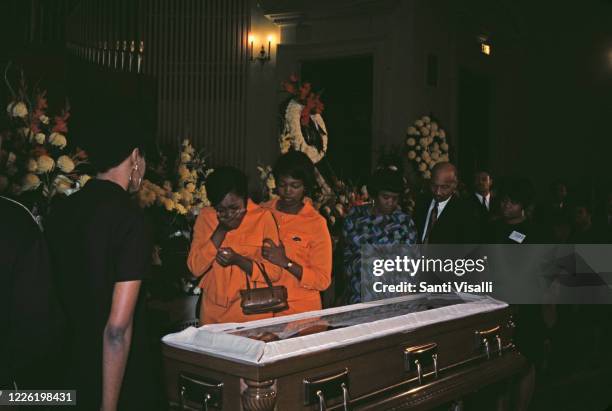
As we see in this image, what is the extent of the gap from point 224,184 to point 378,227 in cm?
115

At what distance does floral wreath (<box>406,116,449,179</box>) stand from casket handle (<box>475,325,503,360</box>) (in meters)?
4.37

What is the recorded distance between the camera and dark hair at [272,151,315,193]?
2.84 meters

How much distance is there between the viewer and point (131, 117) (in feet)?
5.78

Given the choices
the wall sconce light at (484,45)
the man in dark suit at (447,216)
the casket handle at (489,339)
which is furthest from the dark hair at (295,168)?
the wall sconce light at (484,45)

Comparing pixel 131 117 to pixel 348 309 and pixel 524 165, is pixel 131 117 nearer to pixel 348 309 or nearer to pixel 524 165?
pixel 348 309

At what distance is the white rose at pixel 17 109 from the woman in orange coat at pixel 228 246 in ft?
2.48

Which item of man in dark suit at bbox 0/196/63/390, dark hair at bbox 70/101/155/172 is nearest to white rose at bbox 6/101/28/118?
dark hair at bbox 70/101/155/172

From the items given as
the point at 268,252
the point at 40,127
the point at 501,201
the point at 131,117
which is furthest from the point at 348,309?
the point at 501,201

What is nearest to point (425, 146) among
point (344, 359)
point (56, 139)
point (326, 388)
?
point (56, 139)

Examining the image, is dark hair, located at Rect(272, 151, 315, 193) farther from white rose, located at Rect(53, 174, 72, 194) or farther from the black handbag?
white rose, located at Rect(53, 174, 72, 194)

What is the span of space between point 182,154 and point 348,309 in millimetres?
1256

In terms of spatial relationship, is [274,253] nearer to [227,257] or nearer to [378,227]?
[227,257]

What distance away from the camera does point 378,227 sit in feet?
11.0

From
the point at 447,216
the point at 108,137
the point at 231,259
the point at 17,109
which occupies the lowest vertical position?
the point at 231,259
